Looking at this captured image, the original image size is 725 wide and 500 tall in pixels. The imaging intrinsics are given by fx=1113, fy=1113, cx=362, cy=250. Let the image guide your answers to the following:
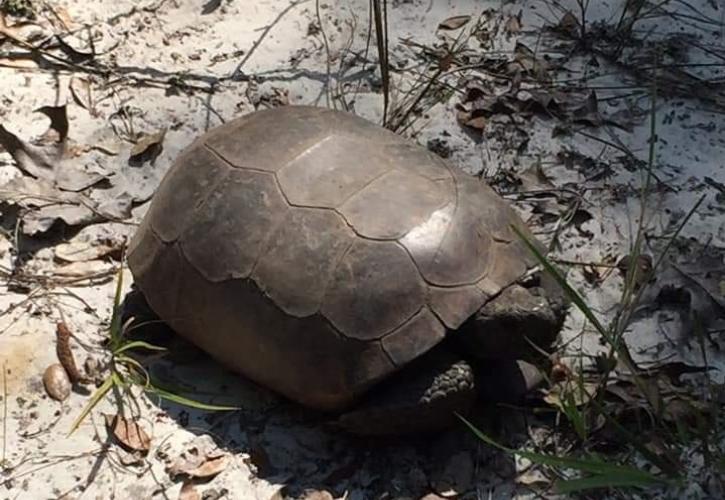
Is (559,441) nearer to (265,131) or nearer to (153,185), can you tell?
(265,131)

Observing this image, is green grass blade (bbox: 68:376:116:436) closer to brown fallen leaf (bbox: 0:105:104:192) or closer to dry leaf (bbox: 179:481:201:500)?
dry leaf (bbox: 179:481:201:500)

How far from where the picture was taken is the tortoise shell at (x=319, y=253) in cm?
269

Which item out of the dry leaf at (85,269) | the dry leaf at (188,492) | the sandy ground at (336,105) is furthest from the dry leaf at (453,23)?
the dry leaf at (188,492)

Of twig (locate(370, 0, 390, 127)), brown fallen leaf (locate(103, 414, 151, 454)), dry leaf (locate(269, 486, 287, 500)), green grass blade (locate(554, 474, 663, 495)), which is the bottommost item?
brown fallen leaf (locate(103, 414, 151, 454))

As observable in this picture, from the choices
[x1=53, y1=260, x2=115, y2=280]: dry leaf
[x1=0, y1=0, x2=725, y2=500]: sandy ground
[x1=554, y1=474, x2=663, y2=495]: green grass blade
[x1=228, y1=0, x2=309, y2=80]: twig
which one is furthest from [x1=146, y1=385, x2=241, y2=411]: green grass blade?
[x1=228, y1=0, x2=309, y2=80]: twig

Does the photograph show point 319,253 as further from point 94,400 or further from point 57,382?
point 57,382

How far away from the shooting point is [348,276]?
8.85 feet

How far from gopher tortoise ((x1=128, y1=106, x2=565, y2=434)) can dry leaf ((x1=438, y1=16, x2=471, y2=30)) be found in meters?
1.22

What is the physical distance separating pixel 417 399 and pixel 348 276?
35cm

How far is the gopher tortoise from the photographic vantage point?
270cm

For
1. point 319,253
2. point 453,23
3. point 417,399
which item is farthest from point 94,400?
point 453,23

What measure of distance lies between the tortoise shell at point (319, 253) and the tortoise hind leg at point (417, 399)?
6cm

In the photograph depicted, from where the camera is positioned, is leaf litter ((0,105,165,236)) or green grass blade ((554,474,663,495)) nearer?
green grass blade ((554,474,663,495))

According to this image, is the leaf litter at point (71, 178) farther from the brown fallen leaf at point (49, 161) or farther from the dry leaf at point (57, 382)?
the dry leaf at point (57, 382)
